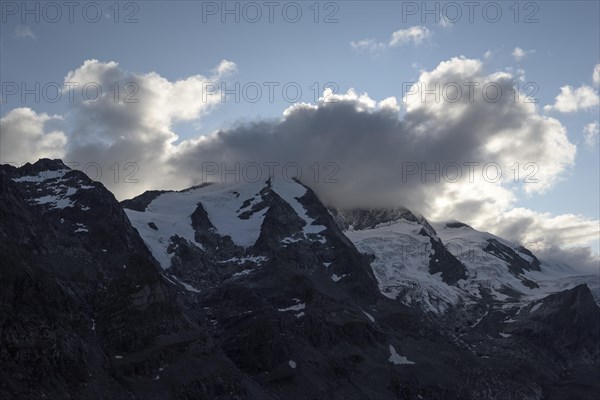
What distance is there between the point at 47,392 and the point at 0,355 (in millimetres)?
15627

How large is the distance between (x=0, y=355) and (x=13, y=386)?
432 inches

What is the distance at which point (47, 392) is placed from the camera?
655 feet

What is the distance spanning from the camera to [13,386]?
19325cm

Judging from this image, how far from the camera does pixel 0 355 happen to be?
199875mm

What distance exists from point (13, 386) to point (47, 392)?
960 centimetres
